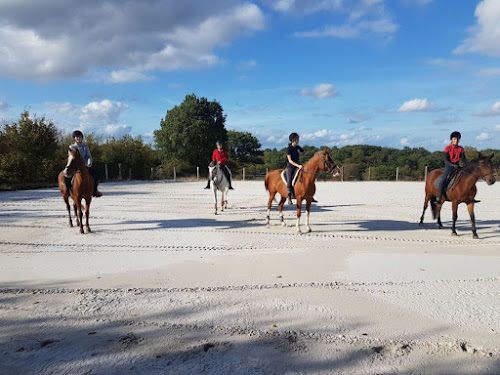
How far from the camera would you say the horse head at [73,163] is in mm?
7789

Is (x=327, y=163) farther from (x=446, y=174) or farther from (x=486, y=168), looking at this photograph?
(x=486, y=168)

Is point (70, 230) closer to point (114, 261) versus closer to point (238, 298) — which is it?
point (114, 261)

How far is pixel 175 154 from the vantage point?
3953 cm

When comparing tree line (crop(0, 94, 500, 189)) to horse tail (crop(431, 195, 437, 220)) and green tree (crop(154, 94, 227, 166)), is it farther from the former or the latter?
horse tail (crop(431, 195, 437, 220))

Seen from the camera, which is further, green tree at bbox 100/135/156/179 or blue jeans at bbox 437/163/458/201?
green tree at bbox 100/135/156/179

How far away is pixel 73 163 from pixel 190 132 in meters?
31.8

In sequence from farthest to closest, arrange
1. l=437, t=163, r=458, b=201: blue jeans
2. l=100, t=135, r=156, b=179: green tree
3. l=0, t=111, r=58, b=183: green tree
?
1. l=100, t=135, r=156, b=179: green tree
2. l=0, t=111, r=58, b=183: green tree
3. l=437, t=163, r=458, b=201: blue jeans

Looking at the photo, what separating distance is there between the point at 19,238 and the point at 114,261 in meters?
3.29

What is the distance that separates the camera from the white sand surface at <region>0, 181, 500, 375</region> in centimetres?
292

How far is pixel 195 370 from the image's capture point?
2.76 meters

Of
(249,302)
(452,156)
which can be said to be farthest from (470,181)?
(249,302)

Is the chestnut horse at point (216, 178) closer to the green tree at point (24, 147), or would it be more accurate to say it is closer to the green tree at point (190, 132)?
the green tree at point (24, 147)

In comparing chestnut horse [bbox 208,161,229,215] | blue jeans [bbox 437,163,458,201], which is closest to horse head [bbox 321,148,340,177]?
blue jeans [bbox 437,163,458,201]

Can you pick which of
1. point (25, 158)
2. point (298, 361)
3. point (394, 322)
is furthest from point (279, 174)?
point (25, 158)
